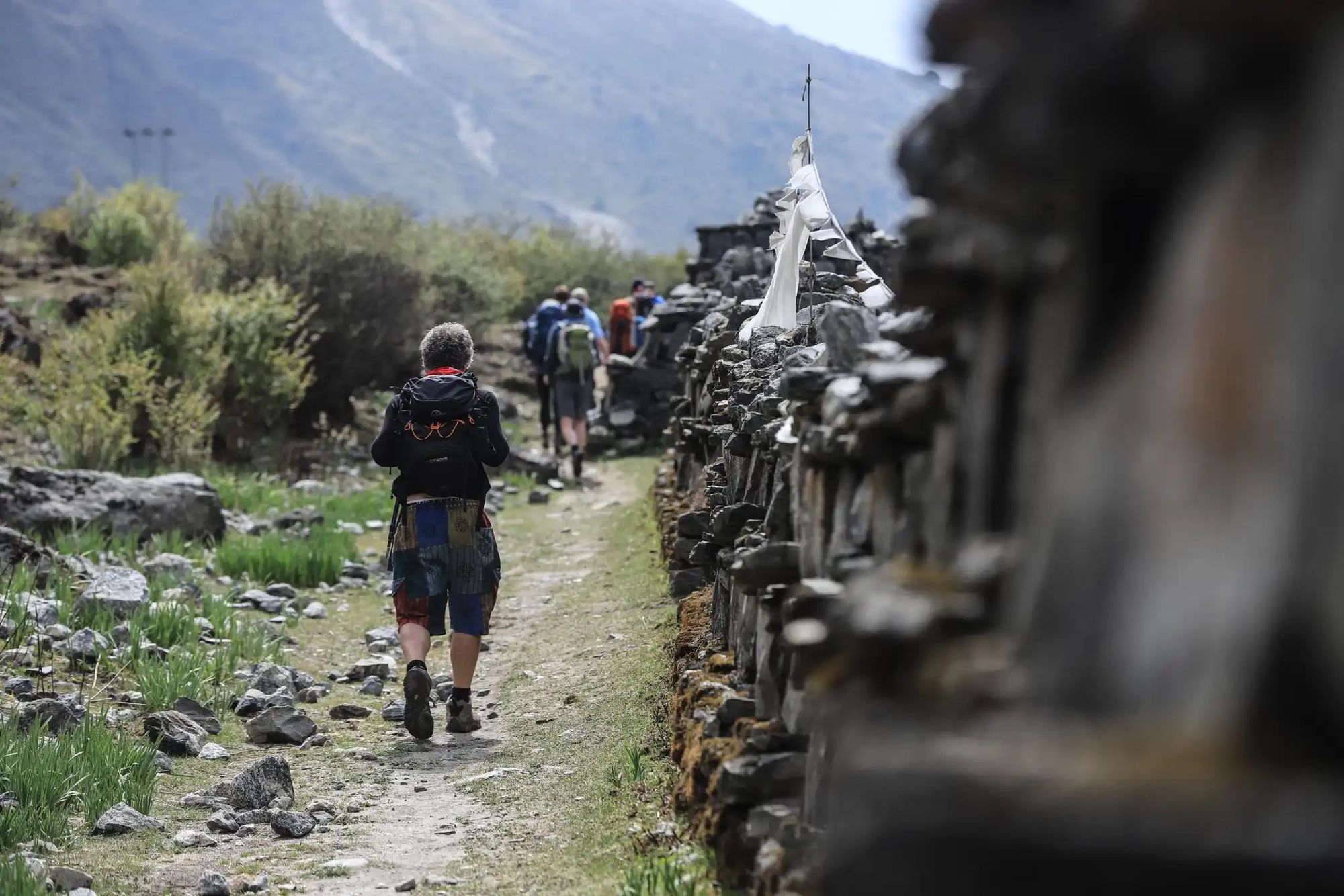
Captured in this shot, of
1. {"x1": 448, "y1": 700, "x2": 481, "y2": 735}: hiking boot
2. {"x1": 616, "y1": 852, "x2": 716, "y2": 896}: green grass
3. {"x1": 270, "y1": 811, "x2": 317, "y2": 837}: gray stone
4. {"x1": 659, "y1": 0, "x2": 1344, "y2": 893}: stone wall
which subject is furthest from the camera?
{"x1": 448, "y1": 700, "x2": 481, "y2": 735}: hiking boot

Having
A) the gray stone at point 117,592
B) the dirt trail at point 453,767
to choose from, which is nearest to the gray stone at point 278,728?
the dirt trail at point 453,767

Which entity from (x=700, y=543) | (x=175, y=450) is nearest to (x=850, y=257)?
(x=700, y=543)

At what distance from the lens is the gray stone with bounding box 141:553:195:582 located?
9508 mm

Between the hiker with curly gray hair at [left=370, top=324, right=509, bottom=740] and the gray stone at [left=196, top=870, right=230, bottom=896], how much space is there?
2245 millimetres

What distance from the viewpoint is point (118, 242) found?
2659 cm

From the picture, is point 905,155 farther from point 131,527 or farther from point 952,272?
point 131,527

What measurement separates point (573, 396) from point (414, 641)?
889cm

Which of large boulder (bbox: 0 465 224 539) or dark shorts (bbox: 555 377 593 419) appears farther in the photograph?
dark shorts (bbox: 555 377 593 419)

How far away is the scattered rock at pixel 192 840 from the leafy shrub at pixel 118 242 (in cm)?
2283

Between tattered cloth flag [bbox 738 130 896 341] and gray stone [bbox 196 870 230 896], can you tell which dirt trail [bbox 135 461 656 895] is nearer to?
gray stone [bbox 196 870 230 896]

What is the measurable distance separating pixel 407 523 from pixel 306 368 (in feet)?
40.4

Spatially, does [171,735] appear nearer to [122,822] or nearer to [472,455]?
[122,822]

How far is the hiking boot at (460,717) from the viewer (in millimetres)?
6945

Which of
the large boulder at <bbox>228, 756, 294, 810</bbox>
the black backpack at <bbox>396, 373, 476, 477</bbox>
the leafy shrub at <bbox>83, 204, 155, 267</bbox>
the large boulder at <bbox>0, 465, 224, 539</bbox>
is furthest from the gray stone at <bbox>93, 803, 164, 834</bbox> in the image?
the leafy shrub at <bbox>83, 204, 155, 267</bbox>
